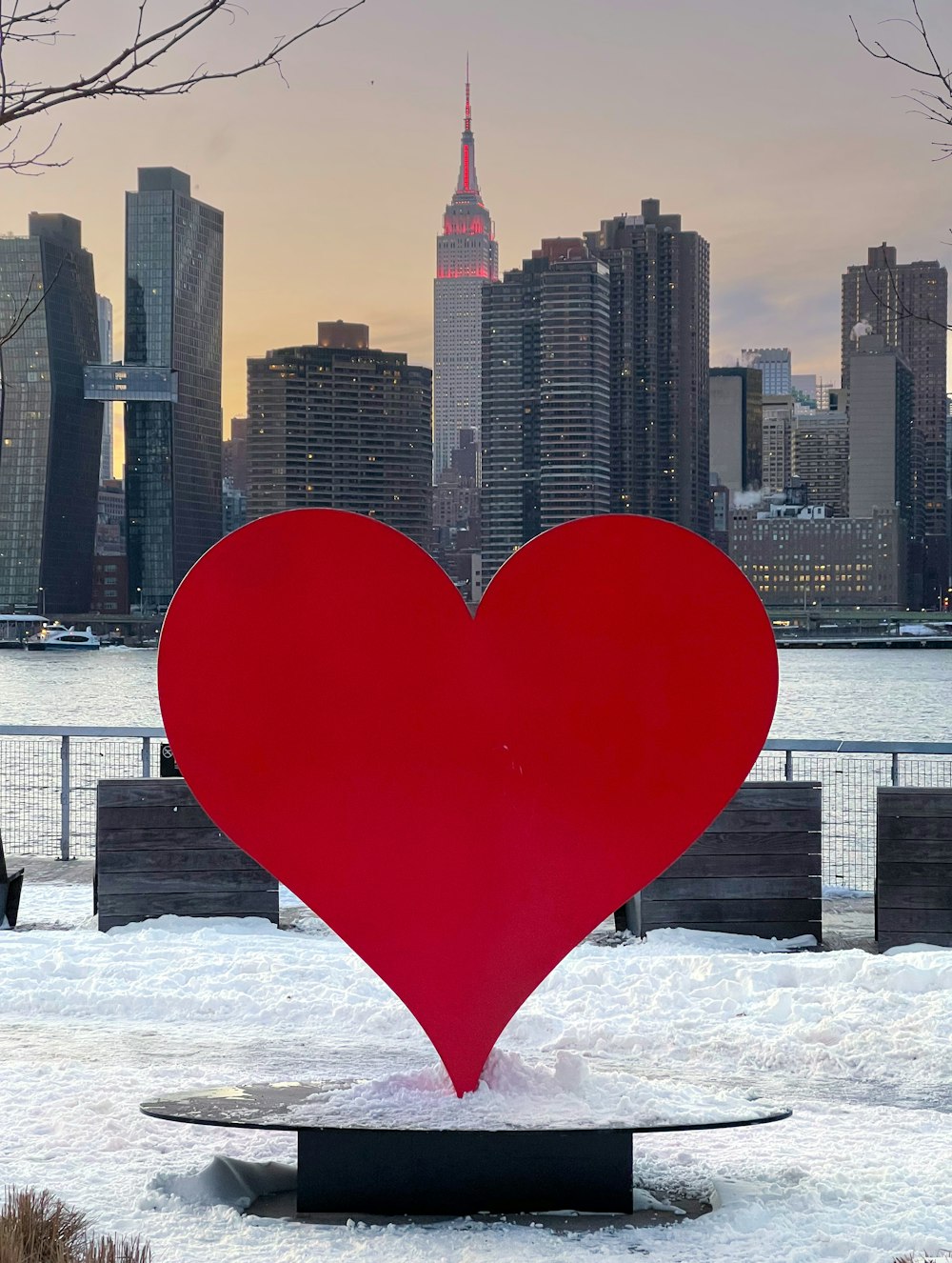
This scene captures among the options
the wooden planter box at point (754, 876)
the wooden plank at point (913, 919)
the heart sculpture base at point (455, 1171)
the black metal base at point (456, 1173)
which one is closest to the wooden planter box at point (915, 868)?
the wooden plank at point (913, 919)

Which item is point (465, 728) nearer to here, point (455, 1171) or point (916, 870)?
point (455, 1171)

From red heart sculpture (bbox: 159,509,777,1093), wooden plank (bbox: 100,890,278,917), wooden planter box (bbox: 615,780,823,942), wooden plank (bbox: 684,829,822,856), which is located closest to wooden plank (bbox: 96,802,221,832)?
wooden plank (bbox: 100,890,278,917)

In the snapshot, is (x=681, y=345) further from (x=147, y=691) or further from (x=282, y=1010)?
(x=282, y=1010)

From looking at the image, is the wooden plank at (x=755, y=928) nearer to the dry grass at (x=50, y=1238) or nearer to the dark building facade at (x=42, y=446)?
the dry grass at (x=50, y=1238)

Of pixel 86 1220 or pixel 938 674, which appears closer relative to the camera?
pixel 86 1220

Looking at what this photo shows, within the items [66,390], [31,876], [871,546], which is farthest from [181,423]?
[31,876]

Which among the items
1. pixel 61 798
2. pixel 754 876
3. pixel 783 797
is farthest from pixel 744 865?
pixel 61 798
